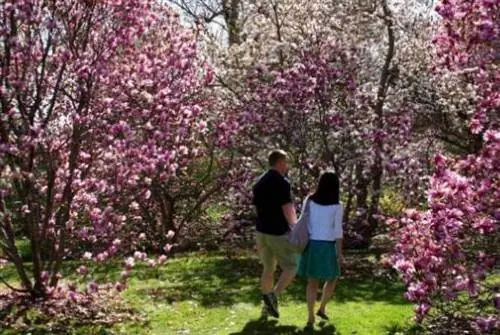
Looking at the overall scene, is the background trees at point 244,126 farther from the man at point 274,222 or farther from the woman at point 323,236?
the man at point 274,222

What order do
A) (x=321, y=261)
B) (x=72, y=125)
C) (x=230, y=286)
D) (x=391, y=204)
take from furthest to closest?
1. (x=391, y=204)
2. (x=230, y=286)
3. (x=72, y=125)
4. (x=321, y=261)

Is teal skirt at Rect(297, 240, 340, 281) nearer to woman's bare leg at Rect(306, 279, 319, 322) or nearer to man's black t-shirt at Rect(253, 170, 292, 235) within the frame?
woman's bare leg at Rect(306, 279, 319, 322)

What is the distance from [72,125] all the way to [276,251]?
2.90 m

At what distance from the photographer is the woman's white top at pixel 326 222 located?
7855 millimetres

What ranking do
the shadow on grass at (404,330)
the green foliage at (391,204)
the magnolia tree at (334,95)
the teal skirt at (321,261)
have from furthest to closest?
the green foliage at (391,204) < the magnolia tree at (334,95) < the shadow on grass at (404,330) < the teal skirt at (321,261)

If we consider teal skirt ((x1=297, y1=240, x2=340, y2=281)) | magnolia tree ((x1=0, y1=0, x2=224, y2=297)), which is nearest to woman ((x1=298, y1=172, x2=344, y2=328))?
teal skirt ((x1=297, y1=240, x2=340, y2=281))

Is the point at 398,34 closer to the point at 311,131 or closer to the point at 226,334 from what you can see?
the point at 311,131

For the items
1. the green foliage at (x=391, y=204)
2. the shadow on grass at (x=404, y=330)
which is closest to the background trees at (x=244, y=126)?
the green foliage at (x=391, y=204)

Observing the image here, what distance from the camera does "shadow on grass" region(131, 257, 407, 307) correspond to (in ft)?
32.5

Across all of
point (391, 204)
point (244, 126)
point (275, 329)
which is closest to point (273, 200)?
point (275, 329)

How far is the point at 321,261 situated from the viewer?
7.86 meters

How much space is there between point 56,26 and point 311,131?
562cm

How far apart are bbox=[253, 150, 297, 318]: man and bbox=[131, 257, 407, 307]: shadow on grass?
4.42 feet

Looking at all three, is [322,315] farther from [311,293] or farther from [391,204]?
[391,204]
